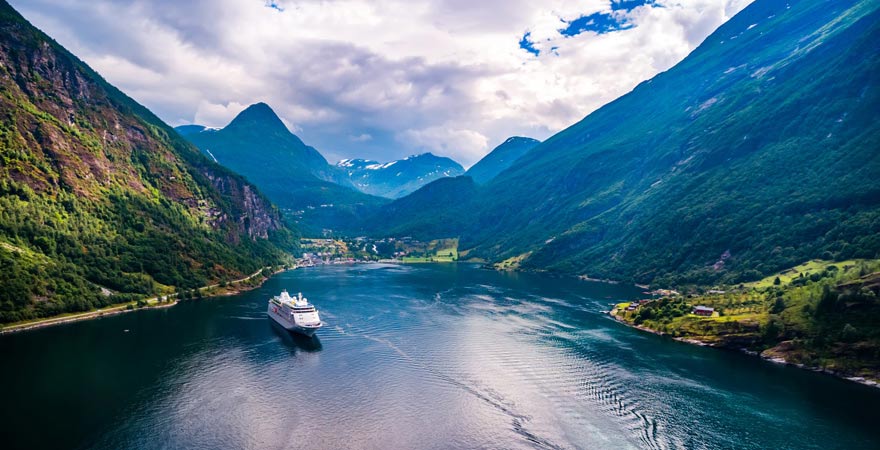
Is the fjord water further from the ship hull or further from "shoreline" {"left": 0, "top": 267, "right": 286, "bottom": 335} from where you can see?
"shoreline" {"left": 0, "top": 267, "right": 286, "bottom": 335}

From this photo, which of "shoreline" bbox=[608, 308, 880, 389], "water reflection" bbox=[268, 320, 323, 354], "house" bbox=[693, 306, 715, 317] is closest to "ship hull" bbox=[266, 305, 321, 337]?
"water reflection" bbox=[268, 320, 323, 354]

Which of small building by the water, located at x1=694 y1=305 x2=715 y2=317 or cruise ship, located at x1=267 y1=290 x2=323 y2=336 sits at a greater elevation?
small building by the water, located at x1=694 y1=305 x2=715 y2=317

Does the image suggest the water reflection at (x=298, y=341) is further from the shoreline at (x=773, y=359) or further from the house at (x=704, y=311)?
the house at (x=704, y=311)

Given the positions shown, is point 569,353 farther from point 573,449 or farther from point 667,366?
point 573,449

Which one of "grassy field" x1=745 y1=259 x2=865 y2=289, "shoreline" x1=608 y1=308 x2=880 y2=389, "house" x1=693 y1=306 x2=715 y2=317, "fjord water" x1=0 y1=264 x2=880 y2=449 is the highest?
"grassy field" x1=745 y1=259 x2=865 y2=289

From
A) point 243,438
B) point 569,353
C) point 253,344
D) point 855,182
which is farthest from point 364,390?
point 855,182

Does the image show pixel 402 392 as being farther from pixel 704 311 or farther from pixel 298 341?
pixel 704 311
